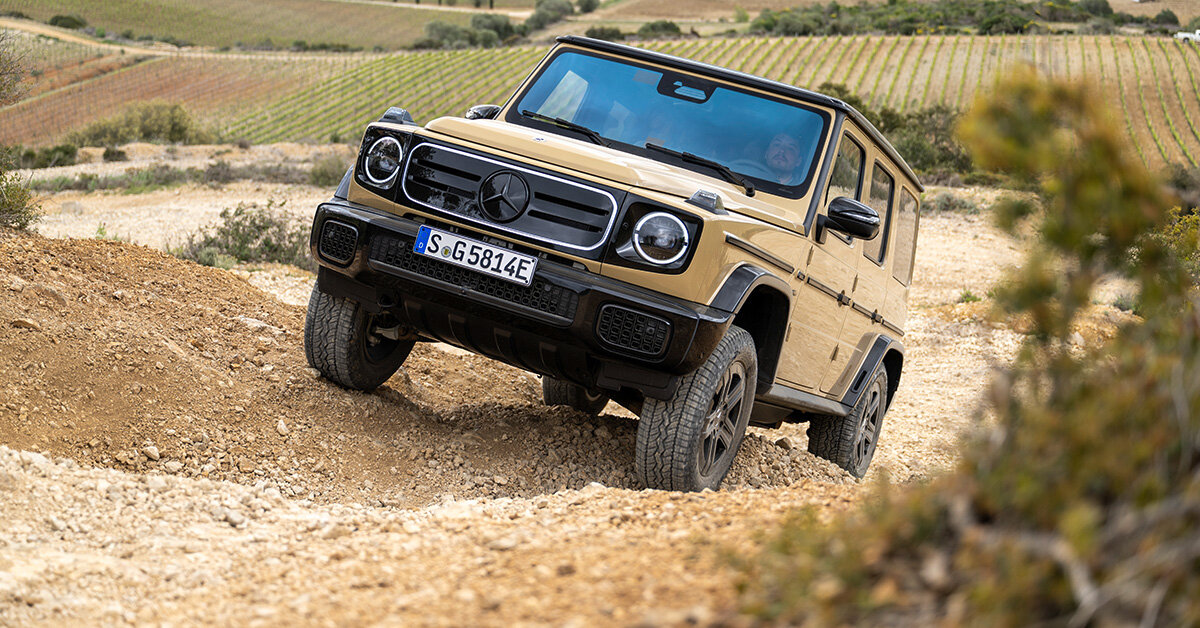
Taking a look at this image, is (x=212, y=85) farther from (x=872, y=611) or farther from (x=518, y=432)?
(x=872, y=611)

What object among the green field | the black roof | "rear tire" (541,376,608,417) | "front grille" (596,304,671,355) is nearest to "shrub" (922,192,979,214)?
"rear tire" (541,376,608,417)

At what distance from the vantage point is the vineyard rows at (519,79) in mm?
46344

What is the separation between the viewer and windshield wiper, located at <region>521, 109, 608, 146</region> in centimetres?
504

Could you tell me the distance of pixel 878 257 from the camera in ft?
20.1

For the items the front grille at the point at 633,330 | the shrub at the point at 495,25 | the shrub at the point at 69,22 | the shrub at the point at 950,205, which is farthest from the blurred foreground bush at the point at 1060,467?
the shrub at the point at 495,25

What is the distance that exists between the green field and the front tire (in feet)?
240

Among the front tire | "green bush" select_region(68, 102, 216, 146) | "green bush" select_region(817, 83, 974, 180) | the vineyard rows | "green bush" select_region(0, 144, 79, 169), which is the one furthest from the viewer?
the vineyard rows

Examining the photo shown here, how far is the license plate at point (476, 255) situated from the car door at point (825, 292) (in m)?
1.45

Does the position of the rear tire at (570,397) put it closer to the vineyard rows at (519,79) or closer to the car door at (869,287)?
the car door at (869,287)

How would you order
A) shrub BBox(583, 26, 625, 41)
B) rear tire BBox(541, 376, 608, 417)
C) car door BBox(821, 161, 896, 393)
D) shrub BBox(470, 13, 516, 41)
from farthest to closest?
shrub BBox(470, 13, 516, 41) → shrub BBox(583, 26, 625, 41) → rear tire BBox(541, 376, 608, 417) → car door BBox(821, 161, 896, 393)

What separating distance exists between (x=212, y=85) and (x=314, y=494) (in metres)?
58.3

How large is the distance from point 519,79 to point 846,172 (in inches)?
2011

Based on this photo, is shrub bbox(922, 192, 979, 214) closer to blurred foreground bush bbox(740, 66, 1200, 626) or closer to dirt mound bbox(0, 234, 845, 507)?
dirt mound bbox(0, 234, 845, 507)

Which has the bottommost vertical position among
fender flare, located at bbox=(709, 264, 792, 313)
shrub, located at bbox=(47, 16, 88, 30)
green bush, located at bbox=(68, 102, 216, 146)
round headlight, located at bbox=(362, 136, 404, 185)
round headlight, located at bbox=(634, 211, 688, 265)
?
green bush, located at bbox=(68, 102, 216, 146)
